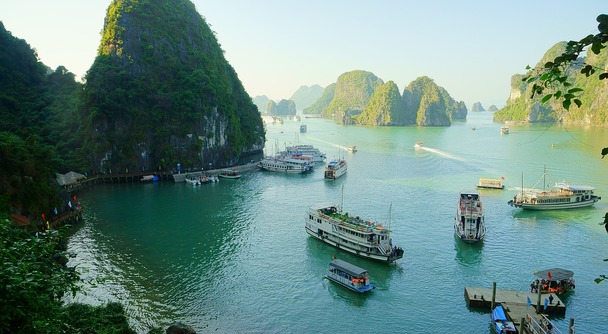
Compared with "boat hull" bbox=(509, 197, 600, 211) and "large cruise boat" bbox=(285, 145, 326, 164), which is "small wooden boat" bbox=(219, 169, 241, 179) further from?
"boat hull" bbox=(509, 197, 600, 211)

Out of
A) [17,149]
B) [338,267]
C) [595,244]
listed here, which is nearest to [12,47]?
[17,149]

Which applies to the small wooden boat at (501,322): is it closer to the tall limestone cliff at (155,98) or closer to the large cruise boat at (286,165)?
the large cruise boat at (286,165)

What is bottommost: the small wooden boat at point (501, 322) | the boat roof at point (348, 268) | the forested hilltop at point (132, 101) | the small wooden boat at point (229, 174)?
the small wooden boat at point (501, 322)

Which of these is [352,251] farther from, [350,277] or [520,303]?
[520,303]

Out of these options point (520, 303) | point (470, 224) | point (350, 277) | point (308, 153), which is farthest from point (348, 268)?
point (308, 153)

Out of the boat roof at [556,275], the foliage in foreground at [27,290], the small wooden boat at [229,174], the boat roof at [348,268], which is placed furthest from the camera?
the small wooden boat at [229,174]

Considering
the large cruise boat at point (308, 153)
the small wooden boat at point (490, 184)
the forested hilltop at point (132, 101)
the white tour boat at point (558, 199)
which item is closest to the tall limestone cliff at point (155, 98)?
the forested hilltop at point (132, 101)

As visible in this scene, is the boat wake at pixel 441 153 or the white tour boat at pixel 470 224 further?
the boat wake at pixel 441 153
